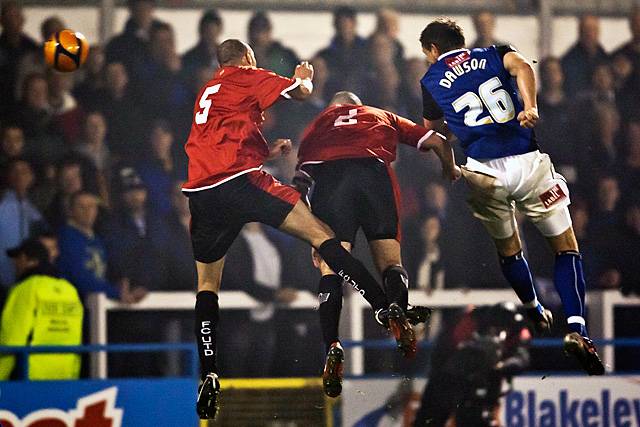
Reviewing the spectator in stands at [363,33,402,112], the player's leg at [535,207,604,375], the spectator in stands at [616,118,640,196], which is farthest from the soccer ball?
the spectator in stands at [616,118,640,196]

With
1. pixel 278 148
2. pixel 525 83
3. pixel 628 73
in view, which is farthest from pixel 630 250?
pixel 278 148

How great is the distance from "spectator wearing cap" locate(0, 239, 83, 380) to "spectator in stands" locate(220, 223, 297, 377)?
1.10 meters

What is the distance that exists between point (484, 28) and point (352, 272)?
12.0ft

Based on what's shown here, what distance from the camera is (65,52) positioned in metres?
7.79

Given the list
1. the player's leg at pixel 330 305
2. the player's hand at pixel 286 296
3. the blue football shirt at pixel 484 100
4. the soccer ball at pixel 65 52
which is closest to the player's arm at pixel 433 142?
the blue football shirt at pixel 484 100

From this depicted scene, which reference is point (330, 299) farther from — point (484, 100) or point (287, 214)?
point (484, 100)

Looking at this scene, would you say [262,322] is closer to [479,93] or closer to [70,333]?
[70,333]

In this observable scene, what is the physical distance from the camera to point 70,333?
9.05 meters

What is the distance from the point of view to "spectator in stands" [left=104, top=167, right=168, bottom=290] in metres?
9.37

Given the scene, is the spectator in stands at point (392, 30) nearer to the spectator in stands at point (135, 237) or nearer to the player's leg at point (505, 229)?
the spectator in stands at point (135, 237)

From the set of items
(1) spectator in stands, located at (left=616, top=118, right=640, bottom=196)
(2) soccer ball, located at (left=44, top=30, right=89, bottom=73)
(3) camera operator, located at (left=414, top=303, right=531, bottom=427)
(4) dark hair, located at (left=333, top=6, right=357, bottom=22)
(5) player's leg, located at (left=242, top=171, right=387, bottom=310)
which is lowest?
(3) camera operator, located at (left=414, top=303, right=531, bottom=427)

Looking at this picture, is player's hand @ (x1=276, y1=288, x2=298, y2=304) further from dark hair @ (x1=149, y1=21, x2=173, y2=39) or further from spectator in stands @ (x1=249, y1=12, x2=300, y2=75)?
dark hair @ (x1=149, y1=21, x2=173, y2=39)

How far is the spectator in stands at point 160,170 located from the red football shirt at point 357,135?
2095mm

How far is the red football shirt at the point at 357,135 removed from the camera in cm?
751
